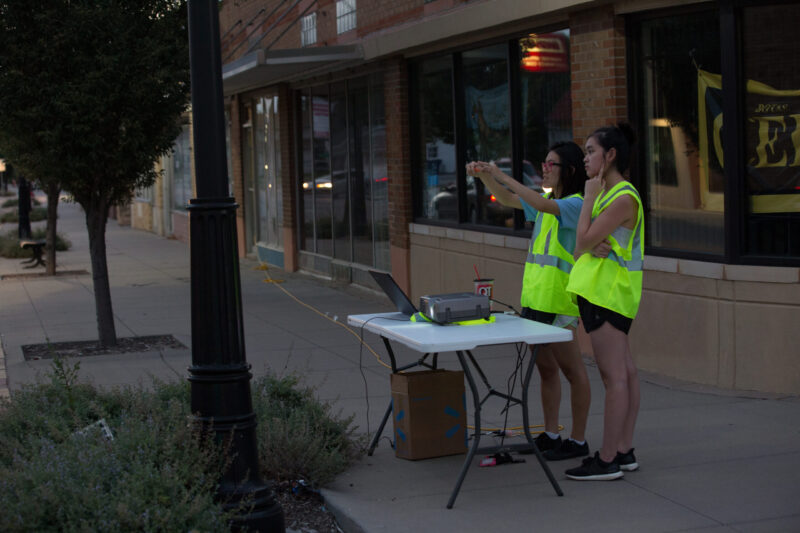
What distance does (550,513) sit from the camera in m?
5.17

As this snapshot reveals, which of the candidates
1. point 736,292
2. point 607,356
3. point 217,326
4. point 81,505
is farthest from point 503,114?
point 81,505

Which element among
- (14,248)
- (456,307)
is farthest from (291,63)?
(14,248)

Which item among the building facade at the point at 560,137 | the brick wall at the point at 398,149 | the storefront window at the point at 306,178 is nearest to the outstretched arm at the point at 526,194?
the building facade at the point at 560,137

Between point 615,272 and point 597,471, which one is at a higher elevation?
point 615,272

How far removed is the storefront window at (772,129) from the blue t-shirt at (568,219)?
2.55m

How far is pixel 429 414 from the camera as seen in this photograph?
615 cm

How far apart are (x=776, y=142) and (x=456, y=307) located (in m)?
3.39

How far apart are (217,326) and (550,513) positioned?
1.90 metres

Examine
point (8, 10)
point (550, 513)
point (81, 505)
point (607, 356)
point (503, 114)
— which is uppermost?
point (8, 10)

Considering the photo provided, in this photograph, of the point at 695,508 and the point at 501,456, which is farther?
the point at 501,456

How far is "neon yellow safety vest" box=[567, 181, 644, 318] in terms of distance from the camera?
5480 mm

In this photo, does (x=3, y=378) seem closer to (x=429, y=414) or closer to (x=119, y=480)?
(x=429, y=414)

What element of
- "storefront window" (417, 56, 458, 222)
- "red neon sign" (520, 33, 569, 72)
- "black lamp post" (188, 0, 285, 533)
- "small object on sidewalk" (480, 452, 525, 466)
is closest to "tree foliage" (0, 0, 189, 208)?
"storefront window" (417, 56, 458, 222)

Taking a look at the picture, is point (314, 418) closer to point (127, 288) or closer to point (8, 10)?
point (8, 10)
